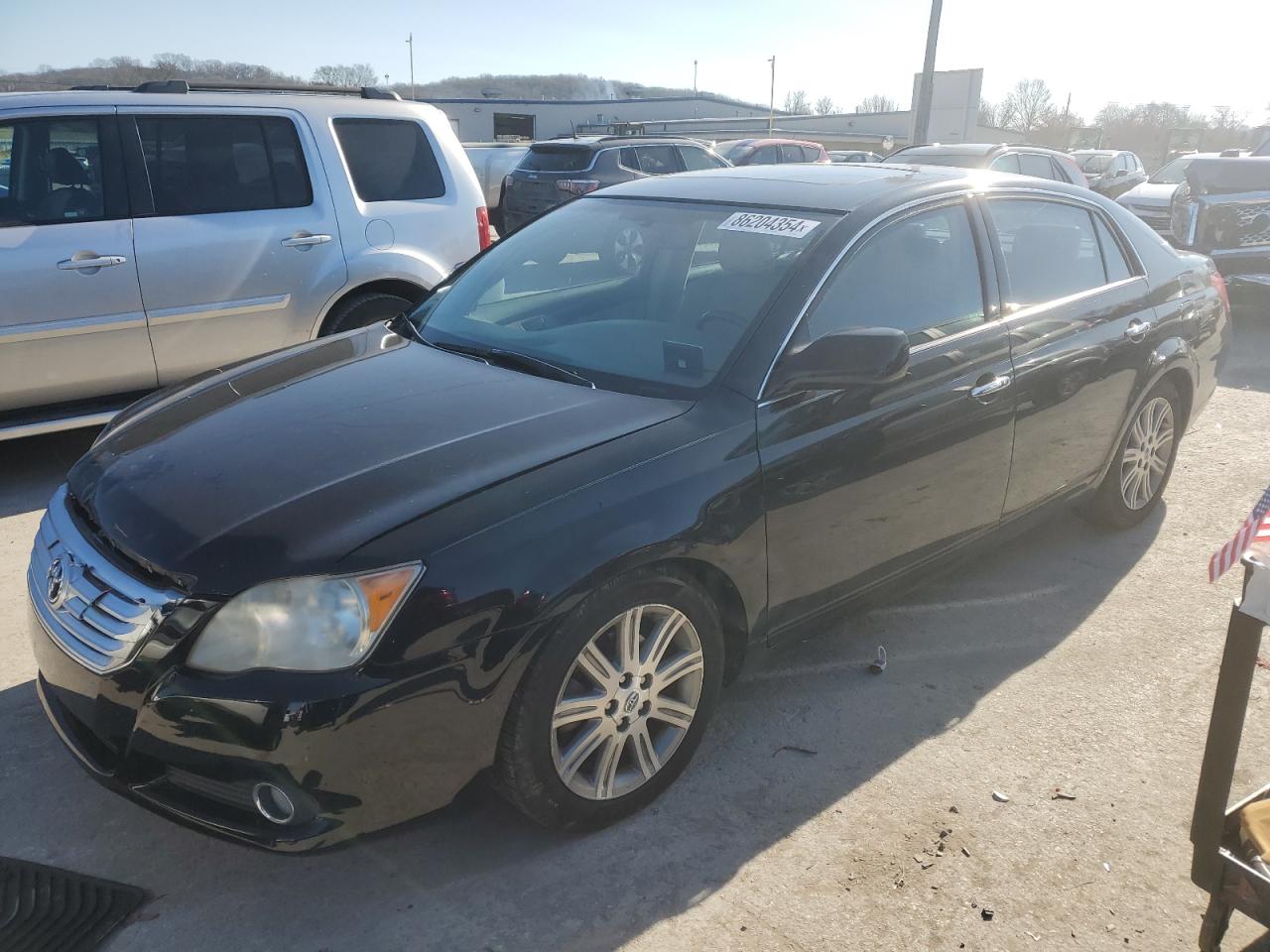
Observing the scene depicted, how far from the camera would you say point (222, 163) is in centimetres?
547

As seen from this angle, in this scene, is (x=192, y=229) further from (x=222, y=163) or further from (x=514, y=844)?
(x=514, y=844)

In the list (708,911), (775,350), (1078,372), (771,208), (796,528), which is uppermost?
(771,208)

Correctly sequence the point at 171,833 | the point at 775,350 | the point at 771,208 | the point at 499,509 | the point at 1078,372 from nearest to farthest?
the point at 499,509
the point at 171,833
the point at 775,350
the point at 771,208
the point at 1078,372

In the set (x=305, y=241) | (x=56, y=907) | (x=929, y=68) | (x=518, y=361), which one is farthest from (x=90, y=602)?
(x=929, y=68)

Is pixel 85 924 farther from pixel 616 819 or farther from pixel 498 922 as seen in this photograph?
pixel 616 819

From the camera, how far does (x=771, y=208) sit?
11.1 feet

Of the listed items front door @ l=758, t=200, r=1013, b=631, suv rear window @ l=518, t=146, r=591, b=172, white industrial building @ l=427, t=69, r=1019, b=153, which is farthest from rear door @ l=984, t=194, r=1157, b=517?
white industrial building @ l=427, t=69, r=1019, b=153

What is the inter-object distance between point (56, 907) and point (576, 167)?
12.1 metres

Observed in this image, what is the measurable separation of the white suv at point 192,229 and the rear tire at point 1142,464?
3.38 m

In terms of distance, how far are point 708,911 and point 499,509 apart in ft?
3.61

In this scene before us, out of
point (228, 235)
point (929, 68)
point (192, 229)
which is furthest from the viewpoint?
point (929, 68)

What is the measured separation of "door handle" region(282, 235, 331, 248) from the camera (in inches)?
218

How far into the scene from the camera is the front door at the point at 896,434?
9.68 ft

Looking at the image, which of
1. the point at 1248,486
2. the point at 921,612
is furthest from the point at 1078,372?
the point at 1248,486
